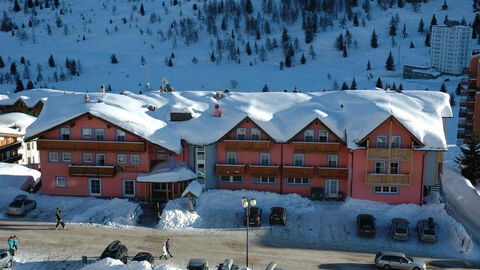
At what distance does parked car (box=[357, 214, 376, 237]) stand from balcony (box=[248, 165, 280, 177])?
8414mm

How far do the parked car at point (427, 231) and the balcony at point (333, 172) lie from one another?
24.4 feet

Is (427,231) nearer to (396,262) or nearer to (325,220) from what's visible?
(396,262)

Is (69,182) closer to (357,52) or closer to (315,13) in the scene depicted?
(357,52)

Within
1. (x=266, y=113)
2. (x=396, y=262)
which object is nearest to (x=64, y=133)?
(x=266, y=113)

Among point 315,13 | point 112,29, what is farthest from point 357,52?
point 112,29

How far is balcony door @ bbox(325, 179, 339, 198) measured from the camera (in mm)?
47031

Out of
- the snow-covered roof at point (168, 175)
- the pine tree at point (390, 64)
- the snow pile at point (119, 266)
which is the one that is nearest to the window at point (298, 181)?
the snow-covered roof at point (168, 175)

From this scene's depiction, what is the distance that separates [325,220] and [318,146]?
6.52m

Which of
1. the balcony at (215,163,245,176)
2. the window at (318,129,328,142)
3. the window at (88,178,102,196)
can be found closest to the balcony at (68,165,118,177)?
the window at (88,178,102,196)

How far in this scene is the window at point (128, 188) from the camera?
47.1 m

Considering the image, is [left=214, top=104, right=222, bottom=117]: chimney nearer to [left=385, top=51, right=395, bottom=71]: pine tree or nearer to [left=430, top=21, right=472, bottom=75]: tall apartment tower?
[left=385, top=51, right=395, bottom=71]: pine tree

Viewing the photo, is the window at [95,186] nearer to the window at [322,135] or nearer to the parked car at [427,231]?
the window at [322,135]

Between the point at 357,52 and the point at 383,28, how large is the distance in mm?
17008

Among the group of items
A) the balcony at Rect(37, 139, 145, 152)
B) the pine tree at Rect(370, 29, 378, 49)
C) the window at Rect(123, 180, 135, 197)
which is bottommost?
the window at Rect(123, 180, 135, 197)
